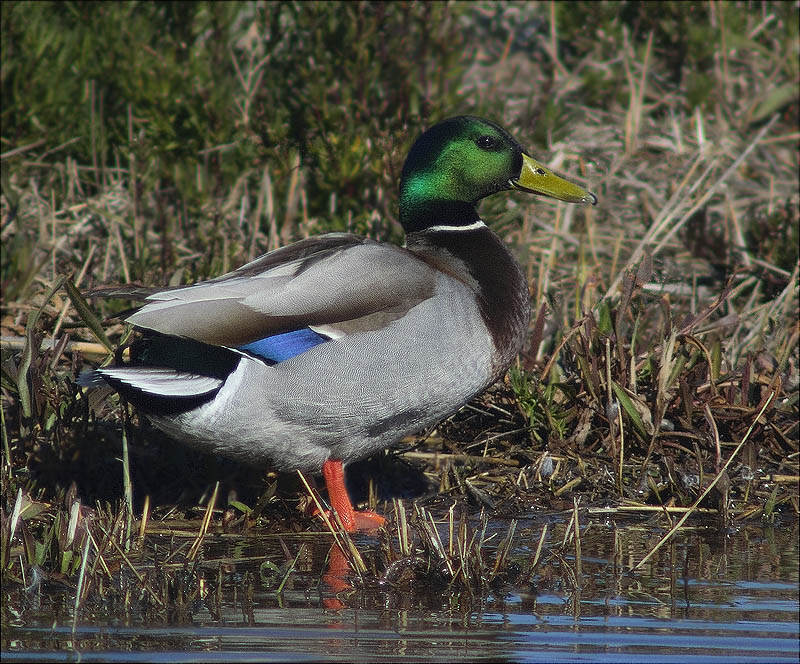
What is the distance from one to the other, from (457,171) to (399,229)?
4.43 feet

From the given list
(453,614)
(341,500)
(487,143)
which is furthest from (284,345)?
(487,143)

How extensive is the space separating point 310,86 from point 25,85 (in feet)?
4.46

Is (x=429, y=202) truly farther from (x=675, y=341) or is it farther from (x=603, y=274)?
(x=603, y=274)

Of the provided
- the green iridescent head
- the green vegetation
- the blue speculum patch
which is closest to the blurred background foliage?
the green vegetation

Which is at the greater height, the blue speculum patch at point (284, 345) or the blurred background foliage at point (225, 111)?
the blurred background foliage at point (225, 111)

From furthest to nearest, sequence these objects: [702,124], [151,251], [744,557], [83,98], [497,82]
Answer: [497,82] < [702,124] < [83,98] < [151,251] < [744,557]

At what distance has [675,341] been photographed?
4457 millimetres

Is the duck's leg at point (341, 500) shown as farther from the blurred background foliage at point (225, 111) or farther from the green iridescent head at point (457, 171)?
the blurred background foliage at point (225, 111)

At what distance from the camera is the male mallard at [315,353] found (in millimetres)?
3705

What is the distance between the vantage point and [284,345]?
376 cm

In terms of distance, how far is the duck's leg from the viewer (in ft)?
13.4

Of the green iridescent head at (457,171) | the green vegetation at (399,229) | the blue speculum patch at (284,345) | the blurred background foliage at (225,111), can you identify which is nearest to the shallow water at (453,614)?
the green vegetation at (399,229)

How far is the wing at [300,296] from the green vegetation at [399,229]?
492 mm

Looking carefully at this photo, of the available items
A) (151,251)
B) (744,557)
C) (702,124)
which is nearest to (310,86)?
(151,251)
